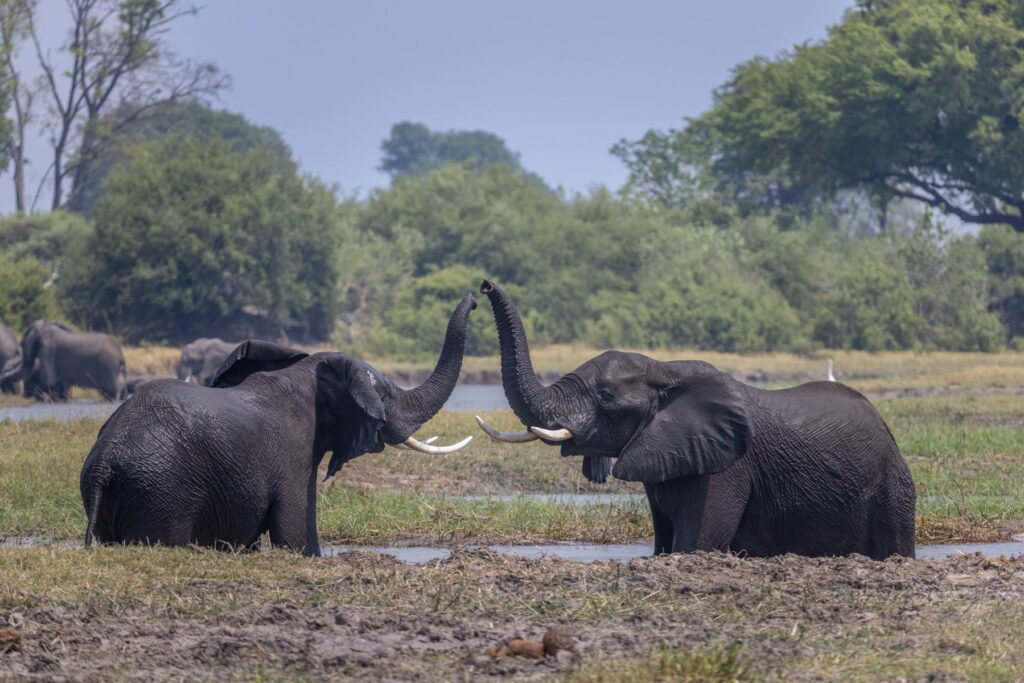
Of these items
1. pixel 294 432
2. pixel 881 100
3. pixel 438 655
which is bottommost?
pixel 438 655

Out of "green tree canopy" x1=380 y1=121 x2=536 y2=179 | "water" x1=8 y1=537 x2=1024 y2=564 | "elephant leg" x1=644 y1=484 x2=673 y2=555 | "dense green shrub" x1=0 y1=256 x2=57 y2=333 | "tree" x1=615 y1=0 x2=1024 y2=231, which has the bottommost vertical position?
"water" x1=8 y1=537 x2=1024 y2=564

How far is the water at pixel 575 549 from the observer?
40.2 ft

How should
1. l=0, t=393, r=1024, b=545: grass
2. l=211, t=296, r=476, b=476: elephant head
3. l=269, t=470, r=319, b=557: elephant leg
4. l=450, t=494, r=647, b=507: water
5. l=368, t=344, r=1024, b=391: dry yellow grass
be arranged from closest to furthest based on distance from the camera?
l=269, t=470, r=319, b=557: elephant leg < l=211, t=296, r=476, b=476: elephant head < l=0, t=393, r=1024, b=545: grass < l=450, t=494, r=647, b=507: water < l=368, t=344, r=1024, b=391: dry yellow grass

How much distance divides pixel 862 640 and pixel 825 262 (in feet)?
157

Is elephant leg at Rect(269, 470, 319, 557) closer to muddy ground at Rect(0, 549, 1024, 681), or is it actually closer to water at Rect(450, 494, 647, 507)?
muddy ground at Rect(0, 549, 1024, 681)

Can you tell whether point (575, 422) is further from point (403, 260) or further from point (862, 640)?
point (403, 260)

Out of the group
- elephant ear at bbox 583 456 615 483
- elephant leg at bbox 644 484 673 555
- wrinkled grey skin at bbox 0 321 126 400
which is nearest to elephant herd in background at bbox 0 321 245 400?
wrinkled grey skin at bbox 0 321 126 400

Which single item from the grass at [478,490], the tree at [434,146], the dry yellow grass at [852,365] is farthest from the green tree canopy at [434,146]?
the grass at [478,490]

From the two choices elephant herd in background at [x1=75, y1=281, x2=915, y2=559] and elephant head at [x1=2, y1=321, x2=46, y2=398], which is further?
elephant head at [x1=2, y1=321, x2=46, y2=398]

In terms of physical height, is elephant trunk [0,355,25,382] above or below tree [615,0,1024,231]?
below

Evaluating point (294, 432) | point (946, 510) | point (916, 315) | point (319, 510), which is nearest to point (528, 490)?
point (319, 510)

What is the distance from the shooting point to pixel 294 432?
1098 centimetres

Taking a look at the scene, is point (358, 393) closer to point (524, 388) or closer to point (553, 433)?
point (524, 388)

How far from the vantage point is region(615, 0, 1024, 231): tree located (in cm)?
4144
